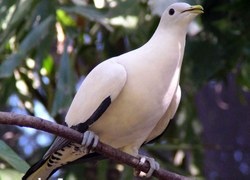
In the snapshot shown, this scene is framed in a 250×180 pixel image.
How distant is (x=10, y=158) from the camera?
248 centimetres

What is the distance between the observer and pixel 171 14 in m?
2.49

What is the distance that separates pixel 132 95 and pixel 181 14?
14.5 inches

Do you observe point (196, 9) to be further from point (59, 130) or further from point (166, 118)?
point (59, 130)

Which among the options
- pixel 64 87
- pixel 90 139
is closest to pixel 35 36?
pixel 64 87

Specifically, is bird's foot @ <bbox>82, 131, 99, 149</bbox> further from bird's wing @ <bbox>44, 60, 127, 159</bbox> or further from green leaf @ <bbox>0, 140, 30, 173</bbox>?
green leaf @ <bbox>0, 140, 30, 173</bbox>

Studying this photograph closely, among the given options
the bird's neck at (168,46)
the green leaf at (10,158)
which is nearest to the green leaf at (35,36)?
the green leaf at (10,158)

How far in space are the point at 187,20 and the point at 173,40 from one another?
3.7 inches

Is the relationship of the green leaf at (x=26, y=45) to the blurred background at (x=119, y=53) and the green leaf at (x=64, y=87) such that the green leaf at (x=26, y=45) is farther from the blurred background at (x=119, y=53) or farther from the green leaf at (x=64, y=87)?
the green leaf at (x=64, y=87)

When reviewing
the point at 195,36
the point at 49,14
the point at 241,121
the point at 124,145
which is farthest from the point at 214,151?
the point at 124,145

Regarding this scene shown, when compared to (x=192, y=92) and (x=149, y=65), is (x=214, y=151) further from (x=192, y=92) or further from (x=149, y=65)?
(x=149, y=65)

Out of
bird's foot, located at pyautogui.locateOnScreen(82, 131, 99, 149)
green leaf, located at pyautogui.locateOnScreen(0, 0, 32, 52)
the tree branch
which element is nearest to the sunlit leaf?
green leaf, located at pyautogui.locateOnScreen(0, 0, 32, 52)

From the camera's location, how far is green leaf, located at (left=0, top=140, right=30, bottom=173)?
247 cm

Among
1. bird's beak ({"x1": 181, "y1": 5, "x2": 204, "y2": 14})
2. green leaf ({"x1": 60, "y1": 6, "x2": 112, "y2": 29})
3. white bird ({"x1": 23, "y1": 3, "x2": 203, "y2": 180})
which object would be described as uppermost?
bird's beak ({"x1": 181, "y1": 5, "x2": 204, "y2": 14})

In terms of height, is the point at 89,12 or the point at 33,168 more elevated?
the point at 33,168
